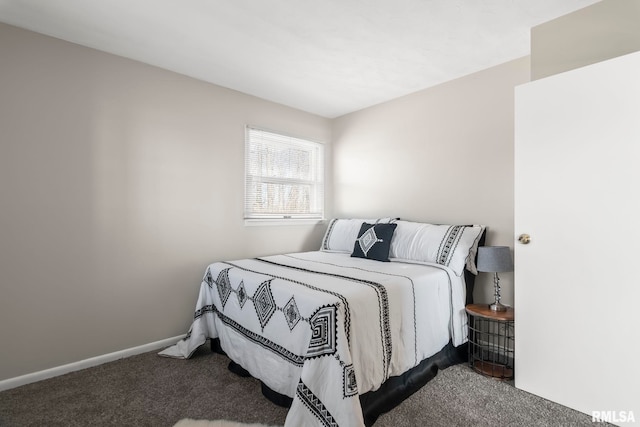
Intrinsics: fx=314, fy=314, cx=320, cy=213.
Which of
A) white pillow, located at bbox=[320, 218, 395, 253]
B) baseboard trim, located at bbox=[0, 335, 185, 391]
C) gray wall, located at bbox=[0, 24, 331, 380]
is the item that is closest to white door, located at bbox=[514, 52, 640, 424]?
white pillow, located at bbox=[320, 218, 395, 253]

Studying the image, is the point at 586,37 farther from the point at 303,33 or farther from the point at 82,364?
the point at 82,364

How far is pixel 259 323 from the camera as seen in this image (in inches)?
79.4

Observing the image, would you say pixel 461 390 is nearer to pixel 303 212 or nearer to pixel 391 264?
pixel 391 264

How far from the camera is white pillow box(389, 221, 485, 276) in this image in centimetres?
247

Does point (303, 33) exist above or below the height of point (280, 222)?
above

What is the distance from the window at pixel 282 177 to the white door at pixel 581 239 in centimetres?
235

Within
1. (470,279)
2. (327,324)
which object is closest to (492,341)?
(470,279)

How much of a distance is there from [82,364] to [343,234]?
2448mm

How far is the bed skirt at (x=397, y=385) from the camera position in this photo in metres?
1.73

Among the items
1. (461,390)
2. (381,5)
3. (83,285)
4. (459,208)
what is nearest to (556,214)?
(459,208)

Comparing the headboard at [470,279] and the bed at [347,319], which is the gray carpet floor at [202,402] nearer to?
the bed at [347,319]

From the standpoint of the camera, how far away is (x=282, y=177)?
3.65 meters

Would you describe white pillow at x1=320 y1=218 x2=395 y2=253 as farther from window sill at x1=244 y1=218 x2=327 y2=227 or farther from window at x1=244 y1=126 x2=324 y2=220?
window at x1=244 y1=126 x2=324 y2=220

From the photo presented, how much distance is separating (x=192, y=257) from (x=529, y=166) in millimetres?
2759
